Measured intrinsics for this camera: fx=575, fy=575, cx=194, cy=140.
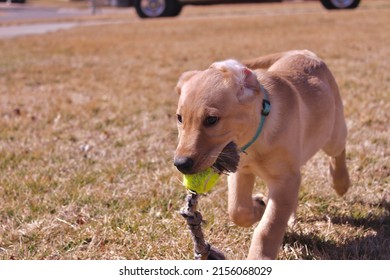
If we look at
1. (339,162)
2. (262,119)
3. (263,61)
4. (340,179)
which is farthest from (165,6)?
(262,119)

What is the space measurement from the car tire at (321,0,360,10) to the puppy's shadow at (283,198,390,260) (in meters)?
13.5

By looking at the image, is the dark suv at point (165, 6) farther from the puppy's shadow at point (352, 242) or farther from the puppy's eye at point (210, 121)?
the puppy's eye at point (210, 121)

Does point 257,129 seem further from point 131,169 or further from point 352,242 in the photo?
point 131,169

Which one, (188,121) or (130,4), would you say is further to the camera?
(130,4)

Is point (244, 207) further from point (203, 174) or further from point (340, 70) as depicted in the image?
point (340, 70)

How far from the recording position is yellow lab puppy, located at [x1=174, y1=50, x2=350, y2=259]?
2361 mm

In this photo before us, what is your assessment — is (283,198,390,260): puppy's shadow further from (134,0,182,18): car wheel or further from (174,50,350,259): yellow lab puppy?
(134,0,182,18): car wheel

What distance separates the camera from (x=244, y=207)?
2.91 m

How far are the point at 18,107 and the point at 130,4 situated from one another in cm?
1147

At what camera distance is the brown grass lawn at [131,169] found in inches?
114

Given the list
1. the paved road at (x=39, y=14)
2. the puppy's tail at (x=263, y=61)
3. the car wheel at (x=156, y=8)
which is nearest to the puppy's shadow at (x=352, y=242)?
the puppy's tail at (x=263, y=61)

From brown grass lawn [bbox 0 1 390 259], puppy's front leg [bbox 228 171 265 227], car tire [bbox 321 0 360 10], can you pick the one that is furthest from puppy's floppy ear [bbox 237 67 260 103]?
car tire [bbox 321 0 360 10]
